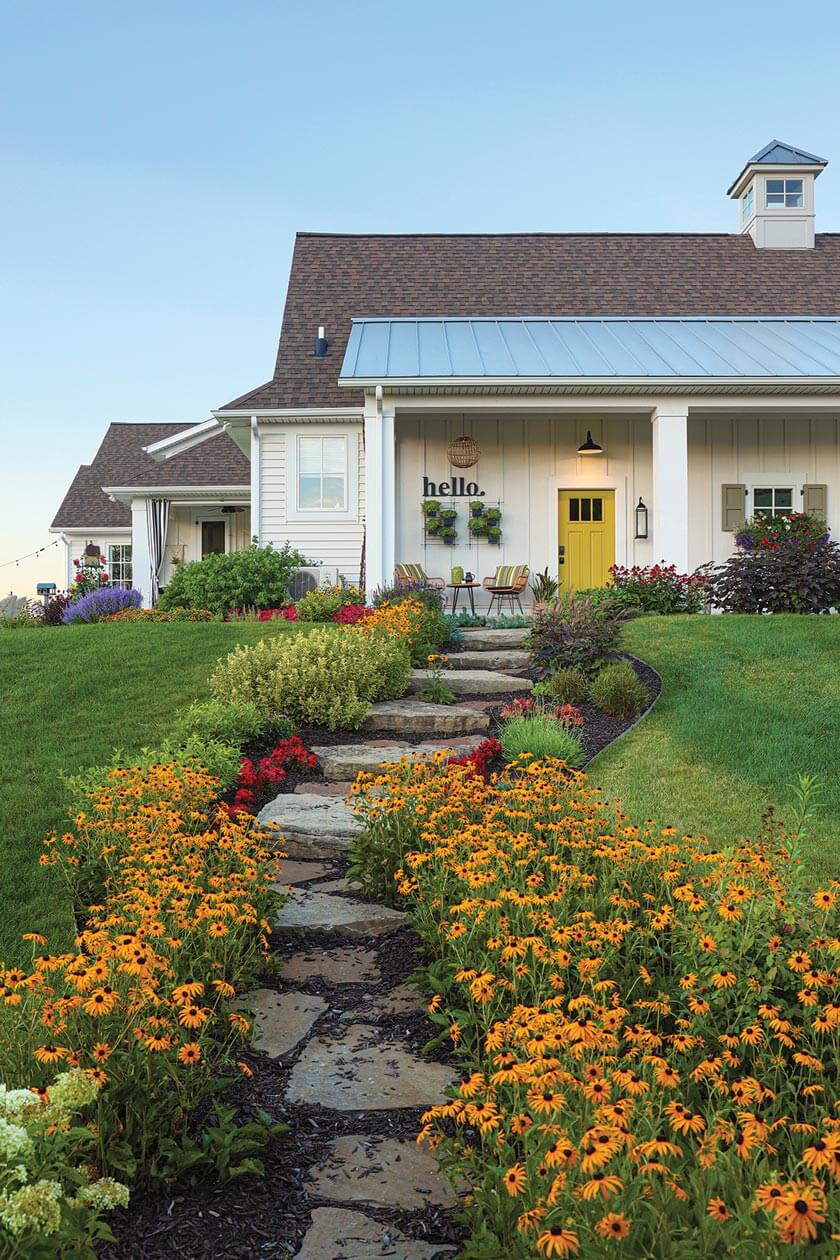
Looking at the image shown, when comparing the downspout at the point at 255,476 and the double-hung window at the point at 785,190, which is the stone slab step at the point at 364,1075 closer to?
the downspout at the point at 255,476

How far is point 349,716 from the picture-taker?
24.1ft

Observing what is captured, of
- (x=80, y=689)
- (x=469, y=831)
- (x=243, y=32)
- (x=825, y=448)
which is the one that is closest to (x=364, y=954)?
(x=469, y=831)

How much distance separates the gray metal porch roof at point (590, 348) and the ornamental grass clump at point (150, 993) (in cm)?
882

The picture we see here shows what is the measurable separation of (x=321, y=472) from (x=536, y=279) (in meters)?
5.78

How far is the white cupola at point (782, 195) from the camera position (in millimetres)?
18141

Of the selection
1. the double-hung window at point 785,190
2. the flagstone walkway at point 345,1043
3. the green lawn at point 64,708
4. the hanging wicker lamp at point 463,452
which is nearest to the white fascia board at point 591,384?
the hanging wicker lamp at point 463,452

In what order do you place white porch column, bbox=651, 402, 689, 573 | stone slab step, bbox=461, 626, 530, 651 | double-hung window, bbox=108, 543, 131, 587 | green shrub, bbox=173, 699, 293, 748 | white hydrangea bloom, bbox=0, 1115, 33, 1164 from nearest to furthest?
white hydrangea bloom, bbox=0, 1115, 33, 1164, green shrub, bbox=173, 699, 293, 748, stone slab step, bbox=461, 626, 530, 651, white porch column, bbox=651, 402, 689, 573, double-hung window, bbox=108, 543, 131, 587

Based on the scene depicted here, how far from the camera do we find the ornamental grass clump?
243 centimetres

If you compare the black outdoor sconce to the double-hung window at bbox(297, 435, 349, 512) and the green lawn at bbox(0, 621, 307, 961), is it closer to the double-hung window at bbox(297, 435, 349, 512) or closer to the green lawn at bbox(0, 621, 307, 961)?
the double-hung window at bbox(297, 435, 349, 512)

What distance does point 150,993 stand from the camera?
247 cm

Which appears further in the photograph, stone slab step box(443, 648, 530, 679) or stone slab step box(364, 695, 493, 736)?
stone slab step box(443, 648, 530, 679)

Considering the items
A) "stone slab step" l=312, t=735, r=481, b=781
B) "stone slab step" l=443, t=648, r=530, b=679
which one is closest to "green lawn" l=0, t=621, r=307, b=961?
"stone slab step" l=312, t=735, r=481, b=781

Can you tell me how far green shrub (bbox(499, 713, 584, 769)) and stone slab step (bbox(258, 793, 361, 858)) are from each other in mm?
1319

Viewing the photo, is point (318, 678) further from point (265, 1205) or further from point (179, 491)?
point (179, 491)
